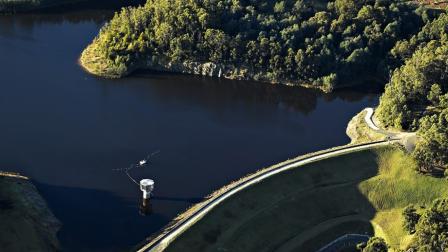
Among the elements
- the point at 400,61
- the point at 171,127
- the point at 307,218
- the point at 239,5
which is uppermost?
the point at 239,5

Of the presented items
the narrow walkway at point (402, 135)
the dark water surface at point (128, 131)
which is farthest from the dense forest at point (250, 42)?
the narrow walkway at point (402, 135)

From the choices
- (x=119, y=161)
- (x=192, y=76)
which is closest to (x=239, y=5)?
(x=192, y=76)

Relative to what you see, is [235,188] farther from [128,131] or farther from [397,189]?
[397,189]

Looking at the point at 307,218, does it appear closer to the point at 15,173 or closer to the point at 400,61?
the point at 15,173

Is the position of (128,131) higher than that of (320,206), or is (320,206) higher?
(128,131)

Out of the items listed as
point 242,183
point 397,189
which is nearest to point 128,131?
point 242,183

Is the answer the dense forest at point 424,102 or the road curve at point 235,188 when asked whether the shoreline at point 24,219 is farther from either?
the dense forest at point 424,102
